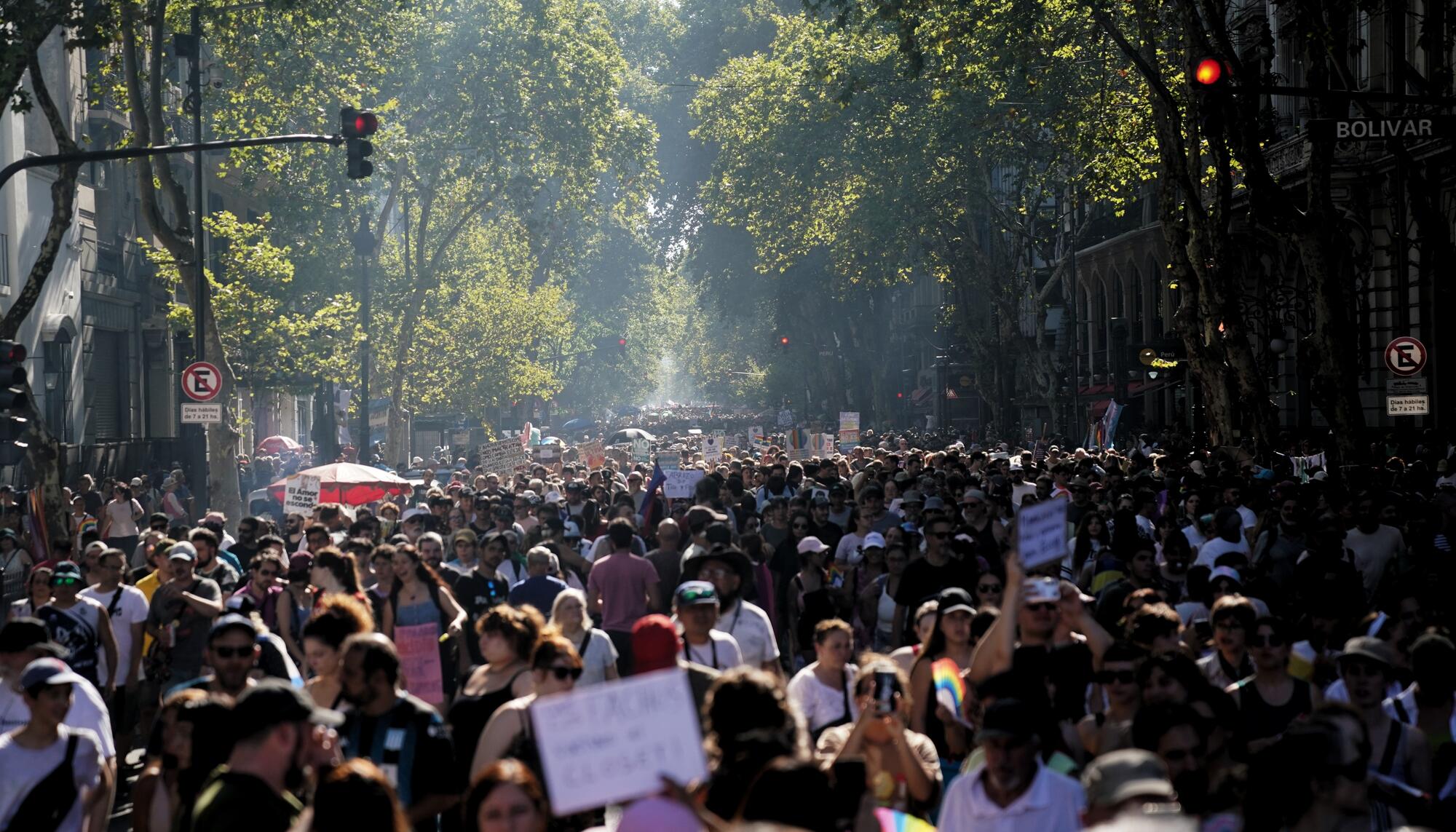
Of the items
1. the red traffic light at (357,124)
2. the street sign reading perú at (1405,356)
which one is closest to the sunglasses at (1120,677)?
the red traffic light at (357,124)

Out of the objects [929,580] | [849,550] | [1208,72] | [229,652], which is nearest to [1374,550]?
[849,550]

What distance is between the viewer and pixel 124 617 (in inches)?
462

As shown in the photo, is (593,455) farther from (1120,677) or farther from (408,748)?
(408,748)

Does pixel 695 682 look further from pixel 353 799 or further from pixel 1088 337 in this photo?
pixel 1088 337

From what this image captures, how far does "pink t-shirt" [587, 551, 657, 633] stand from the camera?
12453 millimetres

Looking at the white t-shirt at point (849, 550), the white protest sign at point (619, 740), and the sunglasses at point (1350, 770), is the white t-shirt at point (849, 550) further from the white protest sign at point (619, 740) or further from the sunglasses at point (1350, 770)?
the white protest sign at point (619, 740)

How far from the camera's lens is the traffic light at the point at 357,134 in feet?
66.1

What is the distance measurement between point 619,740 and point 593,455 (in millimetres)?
35041

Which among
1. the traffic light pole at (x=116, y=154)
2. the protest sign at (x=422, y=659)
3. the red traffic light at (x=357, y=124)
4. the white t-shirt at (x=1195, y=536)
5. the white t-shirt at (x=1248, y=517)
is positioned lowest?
the protest sign at (x=422, y=659)

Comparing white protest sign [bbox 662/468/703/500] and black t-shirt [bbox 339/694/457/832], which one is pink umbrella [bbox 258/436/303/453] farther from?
black t-shirt [bbox 339/694/457/832]

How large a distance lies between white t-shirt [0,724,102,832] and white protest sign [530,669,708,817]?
316 cm

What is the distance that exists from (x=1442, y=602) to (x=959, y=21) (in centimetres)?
1602

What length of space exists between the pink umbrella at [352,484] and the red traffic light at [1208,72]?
12.3m

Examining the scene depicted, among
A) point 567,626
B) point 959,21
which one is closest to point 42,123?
point 959,21
